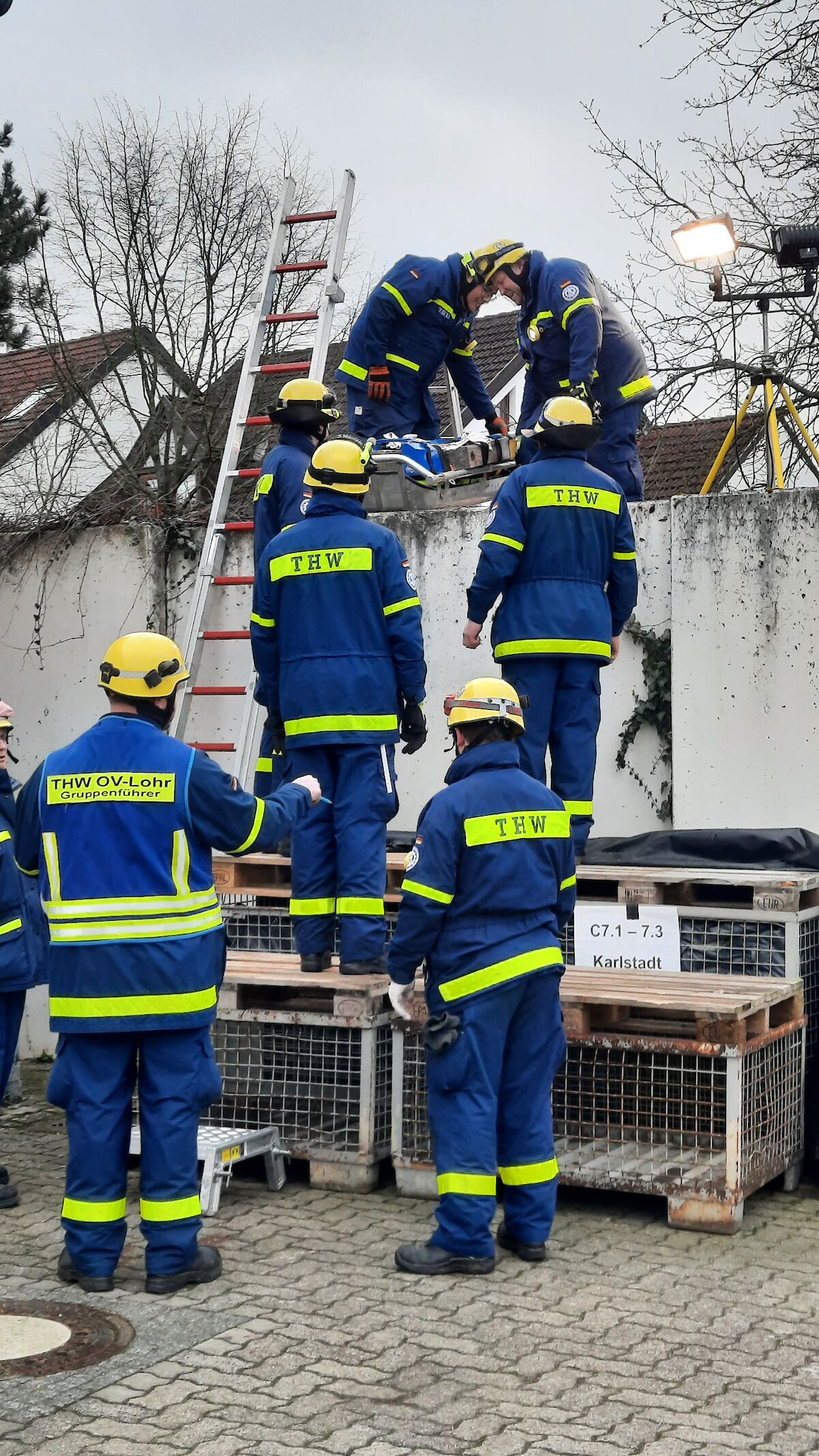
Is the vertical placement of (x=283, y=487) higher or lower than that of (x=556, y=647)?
higher

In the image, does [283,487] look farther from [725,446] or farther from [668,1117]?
[668,1117]

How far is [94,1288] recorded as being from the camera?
460 centimetres

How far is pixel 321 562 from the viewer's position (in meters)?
5.90

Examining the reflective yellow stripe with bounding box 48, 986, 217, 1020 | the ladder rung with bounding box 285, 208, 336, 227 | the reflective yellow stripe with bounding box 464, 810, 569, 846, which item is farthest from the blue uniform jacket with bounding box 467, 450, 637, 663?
the ladder rung with bounding box 285, 208, 336, 227

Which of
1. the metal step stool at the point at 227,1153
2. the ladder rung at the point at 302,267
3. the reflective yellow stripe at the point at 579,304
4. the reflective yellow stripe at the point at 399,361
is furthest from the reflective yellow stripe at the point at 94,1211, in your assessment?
the ladder rung at the point at 302,267

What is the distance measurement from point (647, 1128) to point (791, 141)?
25.7 ft

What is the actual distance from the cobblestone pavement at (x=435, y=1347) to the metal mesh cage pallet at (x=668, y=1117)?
0.52 ft

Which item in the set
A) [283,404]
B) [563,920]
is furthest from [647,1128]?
[283,404]

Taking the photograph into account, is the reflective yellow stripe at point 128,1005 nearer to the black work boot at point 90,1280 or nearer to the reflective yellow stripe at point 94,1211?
the reflective yellow stripe at point 94,1211

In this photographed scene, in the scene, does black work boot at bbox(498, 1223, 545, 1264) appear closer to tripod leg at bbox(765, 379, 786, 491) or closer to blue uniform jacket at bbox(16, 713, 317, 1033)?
blue uniform jacket at bbox(16, 713, 317, 1033)

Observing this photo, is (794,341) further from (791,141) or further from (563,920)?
(563,920)

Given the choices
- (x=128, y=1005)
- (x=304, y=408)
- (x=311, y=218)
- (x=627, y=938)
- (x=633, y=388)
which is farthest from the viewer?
(x=311, y=218)

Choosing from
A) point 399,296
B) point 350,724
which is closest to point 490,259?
point 399,296

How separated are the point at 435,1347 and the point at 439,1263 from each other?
629 mm
